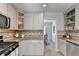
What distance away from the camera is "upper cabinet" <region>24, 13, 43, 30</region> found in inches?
118

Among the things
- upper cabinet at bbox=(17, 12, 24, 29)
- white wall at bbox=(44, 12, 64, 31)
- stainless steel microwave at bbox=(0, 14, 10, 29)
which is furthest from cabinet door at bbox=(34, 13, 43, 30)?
stainless steel microwave at bbox=(0, 14, 10, 29)

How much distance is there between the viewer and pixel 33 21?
10.2ft

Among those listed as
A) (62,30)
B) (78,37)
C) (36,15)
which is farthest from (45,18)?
(78,37)

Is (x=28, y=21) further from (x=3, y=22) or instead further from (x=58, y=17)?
(x=3, y=22)

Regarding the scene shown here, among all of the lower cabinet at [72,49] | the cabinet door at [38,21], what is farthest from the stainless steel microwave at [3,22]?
the lower cabinet at [72,49]

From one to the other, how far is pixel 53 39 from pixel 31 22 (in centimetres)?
77

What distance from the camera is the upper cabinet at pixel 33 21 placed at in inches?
118

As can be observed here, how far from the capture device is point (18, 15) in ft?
9.12

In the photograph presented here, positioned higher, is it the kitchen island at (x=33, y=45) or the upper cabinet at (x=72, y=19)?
the upper cabinet at (x=72, y=19)

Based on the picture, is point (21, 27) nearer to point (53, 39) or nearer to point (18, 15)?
point (18, 15)

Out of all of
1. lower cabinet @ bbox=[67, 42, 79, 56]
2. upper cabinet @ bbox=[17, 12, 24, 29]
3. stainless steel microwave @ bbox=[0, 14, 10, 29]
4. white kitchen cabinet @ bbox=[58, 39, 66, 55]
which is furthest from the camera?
white kitchen cabinet @ bbox=[58, 39, 66, 55]

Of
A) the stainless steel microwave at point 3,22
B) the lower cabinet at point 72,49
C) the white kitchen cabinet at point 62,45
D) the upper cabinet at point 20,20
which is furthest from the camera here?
the white kitchen cabinet at point 62,45

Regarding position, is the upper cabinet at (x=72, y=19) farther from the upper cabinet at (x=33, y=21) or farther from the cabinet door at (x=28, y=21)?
the cabinet door at (x=28, y=21)

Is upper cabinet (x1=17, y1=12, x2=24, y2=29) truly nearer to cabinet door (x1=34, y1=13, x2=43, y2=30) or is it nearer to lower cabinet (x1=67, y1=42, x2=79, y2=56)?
cabinet door (x1=34, y1=13, x2=43, y2=30)
